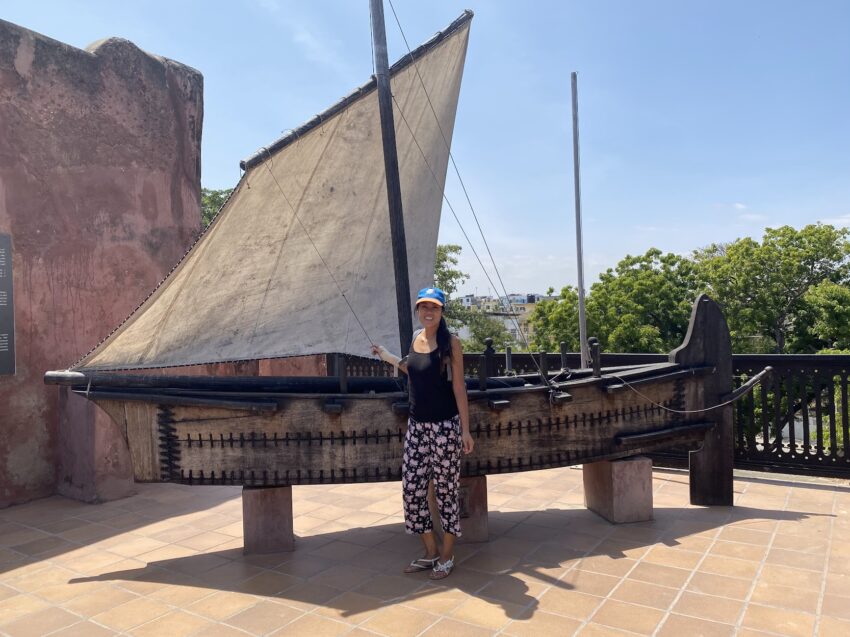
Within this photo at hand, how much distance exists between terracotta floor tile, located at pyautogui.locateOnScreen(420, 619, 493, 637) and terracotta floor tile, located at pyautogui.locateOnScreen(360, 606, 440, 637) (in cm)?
5

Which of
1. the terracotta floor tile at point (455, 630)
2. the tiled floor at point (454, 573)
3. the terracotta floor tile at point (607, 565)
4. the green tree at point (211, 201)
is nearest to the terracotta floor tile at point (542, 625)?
the tiled floor at point (454, 573)

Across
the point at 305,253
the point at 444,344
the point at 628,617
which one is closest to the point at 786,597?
the point at 628,617

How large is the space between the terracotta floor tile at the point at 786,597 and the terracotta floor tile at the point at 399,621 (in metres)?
1.79

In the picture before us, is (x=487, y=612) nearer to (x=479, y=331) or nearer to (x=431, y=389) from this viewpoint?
(x=431, y=389)

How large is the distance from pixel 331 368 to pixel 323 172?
4155mm

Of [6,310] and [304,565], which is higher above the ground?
[6,310]

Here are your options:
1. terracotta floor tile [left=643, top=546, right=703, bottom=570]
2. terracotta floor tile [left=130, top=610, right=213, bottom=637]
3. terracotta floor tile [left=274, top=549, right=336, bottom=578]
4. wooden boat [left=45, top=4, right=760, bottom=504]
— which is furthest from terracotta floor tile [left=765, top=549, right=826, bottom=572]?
terracotta floor tile [left=130, top=610, right=213, bottom=637]

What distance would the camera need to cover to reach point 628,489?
466 cm

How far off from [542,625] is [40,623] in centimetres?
269

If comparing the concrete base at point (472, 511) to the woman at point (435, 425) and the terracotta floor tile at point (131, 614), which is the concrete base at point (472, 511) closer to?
the woman at point (435, 425)

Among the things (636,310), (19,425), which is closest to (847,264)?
(636,310)

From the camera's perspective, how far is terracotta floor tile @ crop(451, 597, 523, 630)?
3096 mm

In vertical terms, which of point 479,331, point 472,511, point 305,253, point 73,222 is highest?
point 73,222

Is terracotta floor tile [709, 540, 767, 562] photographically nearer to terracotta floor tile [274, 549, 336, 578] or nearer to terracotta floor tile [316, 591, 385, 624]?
terracotta floor tile [316, 591, 385, 624]
